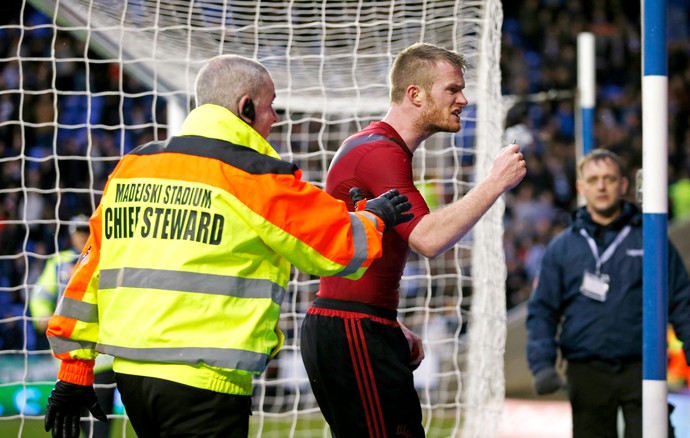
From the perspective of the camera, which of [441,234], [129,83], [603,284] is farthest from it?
[129,83]

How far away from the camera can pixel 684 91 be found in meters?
16.7

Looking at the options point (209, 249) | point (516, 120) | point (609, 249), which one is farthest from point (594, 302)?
point (516, 120)

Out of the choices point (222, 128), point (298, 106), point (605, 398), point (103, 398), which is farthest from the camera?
point (298, 106)

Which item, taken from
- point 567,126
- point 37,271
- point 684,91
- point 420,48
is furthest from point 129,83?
point 420,48

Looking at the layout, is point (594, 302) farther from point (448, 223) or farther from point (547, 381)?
point (448, 223)

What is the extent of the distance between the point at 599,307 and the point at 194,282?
104 inches

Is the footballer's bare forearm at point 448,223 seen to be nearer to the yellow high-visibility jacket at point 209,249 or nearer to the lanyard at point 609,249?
the yellow high-visibility jacket at point 209,249

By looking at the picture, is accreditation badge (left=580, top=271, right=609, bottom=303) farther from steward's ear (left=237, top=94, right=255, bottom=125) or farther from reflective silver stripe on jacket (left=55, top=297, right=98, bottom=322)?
reflective silver stripe on jacket (left=55, top=297, right=98, bottom=322)

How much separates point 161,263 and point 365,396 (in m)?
0.94

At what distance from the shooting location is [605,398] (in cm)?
480

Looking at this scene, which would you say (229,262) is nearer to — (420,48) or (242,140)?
(242,140)

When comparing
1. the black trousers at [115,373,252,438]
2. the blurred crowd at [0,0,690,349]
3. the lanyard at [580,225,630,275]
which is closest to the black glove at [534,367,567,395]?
the lanyard at [580,225,630,275]

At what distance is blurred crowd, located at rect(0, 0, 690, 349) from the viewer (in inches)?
422

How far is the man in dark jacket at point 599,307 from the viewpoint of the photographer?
15.7 ft
